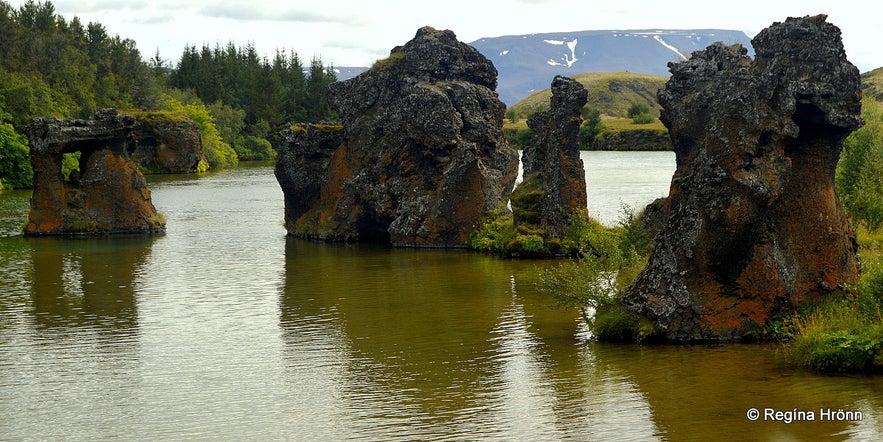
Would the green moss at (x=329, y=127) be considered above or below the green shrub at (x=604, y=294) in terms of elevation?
above

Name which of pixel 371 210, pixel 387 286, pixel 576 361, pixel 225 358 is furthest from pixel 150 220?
pixel 576 361

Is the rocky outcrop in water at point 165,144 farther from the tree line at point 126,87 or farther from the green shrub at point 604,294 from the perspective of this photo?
the green shrub at point 604,294

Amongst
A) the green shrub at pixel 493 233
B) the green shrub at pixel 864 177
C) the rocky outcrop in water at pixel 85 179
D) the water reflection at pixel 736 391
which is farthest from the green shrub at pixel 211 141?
the water reflection at pixel 736 391

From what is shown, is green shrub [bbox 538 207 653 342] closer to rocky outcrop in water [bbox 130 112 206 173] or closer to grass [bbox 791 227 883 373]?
grass [bbox 791 227 883 373]

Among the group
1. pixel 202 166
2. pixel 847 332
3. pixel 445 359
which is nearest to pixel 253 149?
pixel 202 166

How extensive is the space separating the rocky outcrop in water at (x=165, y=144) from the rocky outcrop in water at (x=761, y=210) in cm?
9472

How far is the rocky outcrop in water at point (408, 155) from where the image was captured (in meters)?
41.3

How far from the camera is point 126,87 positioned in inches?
5817

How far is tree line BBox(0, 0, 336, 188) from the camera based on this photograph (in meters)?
97.4

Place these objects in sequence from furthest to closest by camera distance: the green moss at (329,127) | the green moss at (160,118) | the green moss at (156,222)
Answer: the green moss at (160,118)
the green moss at (156,222)
the green moss at (329,127)

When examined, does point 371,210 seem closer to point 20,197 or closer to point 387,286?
point 387,286

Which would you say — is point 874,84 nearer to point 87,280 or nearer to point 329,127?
point 329,127

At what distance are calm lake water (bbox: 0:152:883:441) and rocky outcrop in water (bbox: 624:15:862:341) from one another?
1027 millimetres

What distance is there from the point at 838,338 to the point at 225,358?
12688mm
